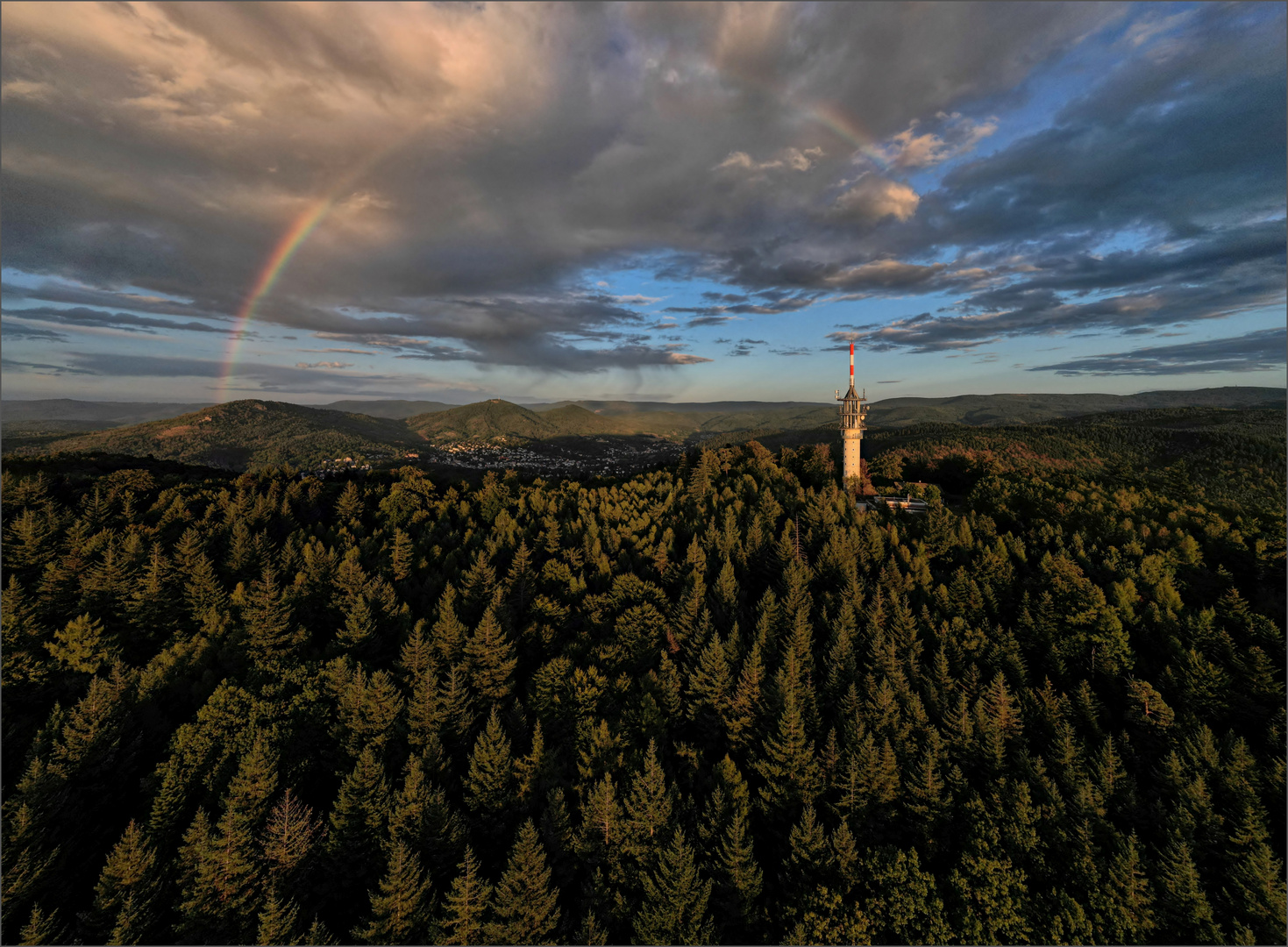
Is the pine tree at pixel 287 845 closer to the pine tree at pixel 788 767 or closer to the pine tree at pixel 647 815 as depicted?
the pine tree at pixel 647 815

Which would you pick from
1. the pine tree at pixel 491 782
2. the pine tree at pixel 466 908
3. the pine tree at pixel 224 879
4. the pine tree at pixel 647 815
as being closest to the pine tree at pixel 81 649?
the pine tree at pixel 224 879

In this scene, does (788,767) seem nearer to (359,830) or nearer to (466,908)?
(466,908)

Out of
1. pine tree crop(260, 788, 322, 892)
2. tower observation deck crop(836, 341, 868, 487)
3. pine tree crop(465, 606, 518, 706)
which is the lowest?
pine tree crop(260, 788, 322, 892)

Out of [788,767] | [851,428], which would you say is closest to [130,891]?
[788,767]

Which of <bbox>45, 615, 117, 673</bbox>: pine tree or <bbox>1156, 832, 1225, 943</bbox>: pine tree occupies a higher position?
<bbox>45, 615, 117, 673</bbox>: pine tree

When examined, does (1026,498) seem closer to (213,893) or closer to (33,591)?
(213,893)

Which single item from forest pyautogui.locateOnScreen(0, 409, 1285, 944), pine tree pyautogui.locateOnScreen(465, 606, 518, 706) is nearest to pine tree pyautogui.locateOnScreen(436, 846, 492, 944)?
forest pyautogui.locateOnScreen(0, 409, 1285, 944)

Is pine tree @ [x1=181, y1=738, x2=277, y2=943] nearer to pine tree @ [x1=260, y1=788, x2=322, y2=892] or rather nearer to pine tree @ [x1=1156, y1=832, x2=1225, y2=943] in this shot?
pine tree @ [x1=260, y1=788, x2=322, y2=892]
